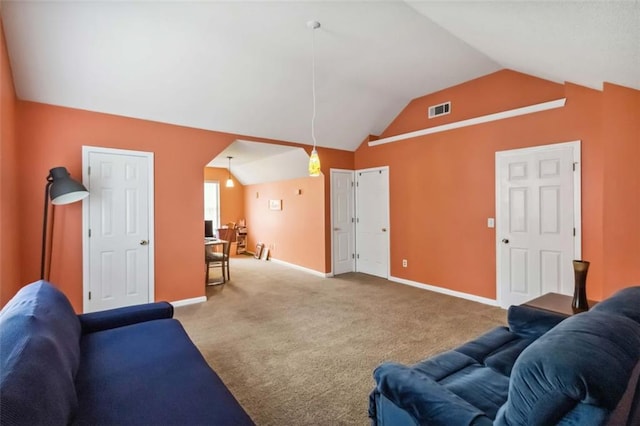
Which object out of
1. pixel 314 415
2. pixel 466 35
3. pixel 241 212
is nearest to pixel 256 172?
pixel 241 212

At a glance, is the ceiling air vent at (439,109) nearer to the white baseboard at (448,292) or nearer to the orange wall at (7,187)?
the white baseboard at (448,292)

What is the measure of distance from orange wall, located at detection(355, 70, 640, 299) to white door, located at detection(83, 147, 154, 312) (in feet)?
12.7

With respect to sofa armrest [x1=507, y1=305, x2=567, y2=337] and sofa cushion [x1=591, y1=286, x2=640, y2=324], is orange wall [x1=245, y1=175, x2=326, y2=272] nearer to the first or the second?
sofa armrest [x1=507, y1=305, x2=567, y2=337]

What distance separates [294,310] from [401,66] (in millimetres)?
3463

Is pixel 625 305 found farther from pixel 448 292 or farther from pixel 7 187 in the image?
pixel 7 187

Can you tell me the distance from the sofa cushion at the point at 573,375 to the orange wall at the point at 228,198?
8.70 meters

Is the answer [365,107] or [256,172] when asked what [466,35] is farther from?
[256,172]

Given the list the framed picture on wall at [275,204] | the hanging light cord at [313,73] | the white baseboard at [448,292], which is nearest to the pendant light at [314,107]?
the hanging light cord at [313,73]

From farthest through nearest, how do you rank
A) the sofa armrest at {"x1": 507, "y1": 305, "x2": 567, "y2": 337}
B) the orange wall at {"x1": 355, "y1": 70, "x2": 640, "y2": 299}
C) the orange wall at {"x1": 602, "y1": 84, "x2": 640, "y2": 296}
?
the orange wall at {"x1": 355, "y1": 70, "x2": 640, "y2": 299}
the orange wall at {"x1": 602, "y1": 84, "x2": 640, "y2": 296}
the sofa armrest at {"x1": 507, "y1": 305, "x2": 567, "y2": 337}

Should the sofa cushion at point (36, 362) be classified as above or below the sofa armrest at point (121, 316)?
above

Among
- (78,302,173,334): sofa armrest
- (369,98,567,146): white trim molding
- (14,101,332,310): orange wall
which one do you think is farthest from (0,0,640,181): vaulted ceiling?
(78,302,173,334): sofa armrest

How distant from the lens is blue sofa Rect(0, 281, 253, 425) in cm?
110

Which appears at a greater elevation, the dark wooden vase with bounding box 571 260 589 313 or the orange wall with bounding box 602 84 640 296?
the orange wall with bounding box 602 84 640 296

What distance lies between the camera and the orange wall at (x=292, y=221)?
617 centimetres
